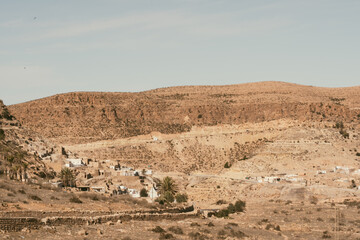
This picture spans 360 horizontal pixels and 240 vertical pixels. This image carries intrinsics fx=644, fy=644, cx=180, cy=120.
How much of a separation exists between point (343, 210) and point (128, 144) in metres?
50.9

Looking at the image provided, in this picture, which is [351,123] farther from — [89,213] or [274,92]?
[89,213]

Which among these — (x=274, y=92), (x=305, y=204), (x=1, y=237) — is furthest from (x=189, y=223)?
(x=274, y=92)

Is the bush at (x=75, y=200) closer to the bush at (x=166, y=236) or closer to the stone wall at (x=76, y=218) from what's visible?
the stone wall at (x=76, y=218)

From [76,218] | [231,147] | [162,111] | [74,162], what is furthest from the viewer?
[162,111]

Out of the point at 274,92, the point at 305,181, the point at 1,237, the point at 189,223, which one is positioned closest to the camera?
the point at 1,237

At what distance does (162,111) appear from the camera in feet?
372

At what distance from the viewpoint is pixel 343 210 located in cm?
4988

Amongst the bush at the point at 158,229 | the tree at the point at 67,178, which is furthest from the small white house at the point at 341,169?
the bush at the point at 158,229

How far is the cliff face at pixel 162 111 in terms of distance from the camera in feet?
330

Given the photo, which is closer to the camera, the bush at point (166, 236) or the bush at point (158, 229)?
the bush at point (166, 236)

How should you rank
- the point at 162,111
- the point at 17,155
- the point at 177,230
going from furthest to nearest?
the point at 162,111
the point at 17,155
the point at 177,230

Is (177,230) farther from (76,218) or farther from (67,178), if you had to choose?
(67,178)

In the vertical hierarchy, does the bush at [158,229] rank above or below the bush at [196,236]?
above

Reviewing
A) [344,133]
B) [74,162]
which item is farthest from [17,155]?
[344,133]
